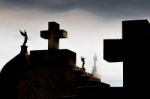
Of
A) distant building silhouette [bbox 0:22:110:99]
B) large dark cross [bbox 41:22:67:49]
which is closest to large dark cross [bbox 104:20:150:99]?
distant building silhouette [bbox 0:22:110:99]

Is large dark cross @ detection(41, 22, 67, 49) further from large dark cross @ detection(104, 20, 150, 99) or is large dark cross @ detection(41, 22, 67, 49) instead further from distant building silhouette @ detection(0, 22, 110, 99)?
large dark cross @ detection(104, 20, 150, 99)

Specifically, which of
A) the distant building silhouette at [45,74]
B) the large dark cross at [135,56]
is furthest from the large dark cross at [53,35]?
the large dark cross at [135,56]

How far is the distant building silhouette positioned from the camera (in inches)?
428

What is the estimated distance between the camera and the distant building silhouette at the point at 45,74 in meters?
10.9

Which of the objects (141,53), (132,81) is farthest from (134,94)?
(141,53)

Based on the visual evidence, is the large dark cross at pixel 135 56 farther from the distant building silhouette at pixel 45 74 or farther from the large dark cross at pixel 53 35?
the large dark cross at pixel 53 35

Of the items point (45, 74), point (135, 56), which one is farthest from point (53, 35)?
point (135, 56)

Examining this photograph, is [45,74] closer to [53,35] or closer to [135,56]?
[53,35]

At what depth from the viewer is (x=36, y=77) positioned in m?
11.3

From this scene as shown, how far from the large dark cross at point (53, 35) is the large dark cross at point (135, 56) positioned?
7.55 m

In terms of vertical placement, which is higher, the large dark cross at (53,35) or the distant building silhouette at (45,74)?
the large dark cross at (53,35)

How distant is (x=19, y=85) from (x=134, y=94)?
26.2 feet

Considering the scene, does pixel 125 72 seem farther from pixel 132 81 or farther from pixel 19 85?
pixel 19 85

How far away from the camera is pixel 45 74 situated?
1128cm
